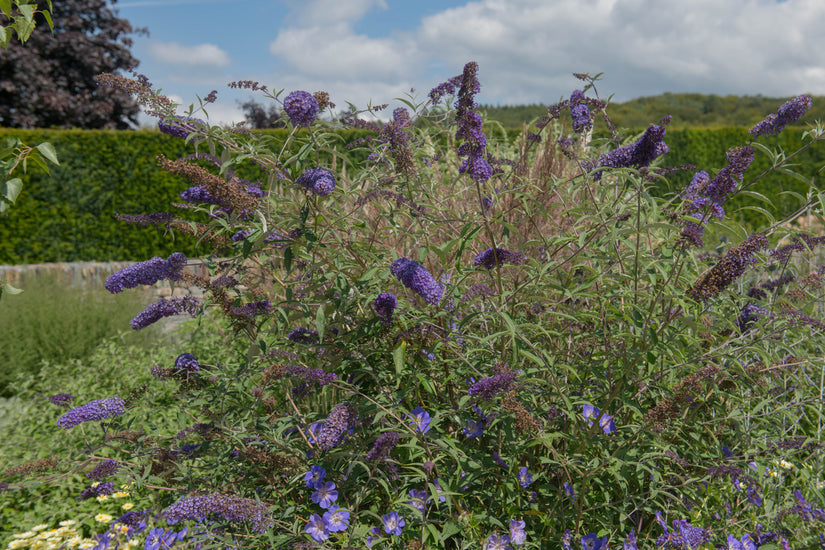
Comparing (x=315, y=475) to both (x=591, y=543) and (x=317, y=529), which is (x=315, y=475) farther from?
(x=591, y=543)

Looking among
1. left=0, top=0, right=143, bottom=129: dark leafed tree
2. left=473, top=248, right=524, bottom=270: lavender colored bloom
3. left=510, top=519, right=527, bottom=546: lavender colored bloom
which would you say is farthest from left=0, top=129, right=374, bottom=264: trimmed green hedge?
left=510, top=519, right=527, bottom=546: lavender colored bloom

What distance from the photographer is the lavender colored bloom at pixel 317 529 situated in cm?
209

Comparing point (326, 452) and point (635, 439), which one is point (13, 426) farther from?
point (635, 439)

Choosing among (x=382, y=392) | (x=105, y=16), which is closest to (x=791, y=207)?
(x=382, y=392)

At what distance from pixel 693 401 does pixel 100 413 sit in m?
2.53

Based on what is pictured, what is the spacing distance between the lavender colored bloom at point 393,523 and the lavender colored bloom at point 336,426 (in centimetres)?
43

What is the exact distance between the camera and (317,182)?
1.98 m

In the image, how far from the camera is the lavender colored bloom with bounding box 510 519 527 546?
213 centimetres

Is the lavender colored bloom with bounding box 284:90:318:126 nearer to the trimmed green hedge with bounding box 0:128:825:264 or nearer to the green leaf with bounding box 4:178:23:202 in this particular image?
the green leaf with bounding box 4:178:23:202

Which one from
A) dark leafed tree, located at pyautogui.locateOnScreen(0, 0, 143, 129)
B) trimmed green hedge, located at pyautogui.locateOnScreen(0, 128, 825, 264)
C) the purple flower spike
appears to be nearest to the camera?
the purple flower spike

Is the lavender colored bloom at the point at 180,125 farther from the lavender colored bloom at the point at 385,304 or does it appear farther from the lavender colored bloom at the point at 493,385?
the lavender colored bloom at the point at 493,385

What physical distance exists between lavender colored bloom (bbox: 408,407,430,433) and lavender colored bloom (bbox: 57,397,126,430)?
49.1 inches

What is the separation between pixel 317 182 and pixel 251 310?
684 millimetres

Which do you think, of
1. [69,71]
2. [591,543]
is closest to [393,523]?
[591,543]
